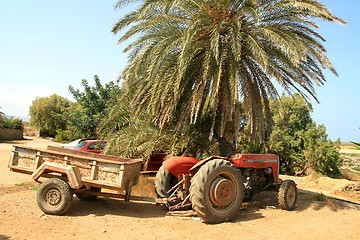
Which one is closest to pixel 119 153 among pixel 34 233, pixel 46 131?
pixel 34 233

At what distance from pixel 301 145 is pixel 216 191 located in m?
18.7

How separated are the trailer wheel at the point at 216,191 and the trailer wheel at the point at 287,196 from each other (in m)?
1.30

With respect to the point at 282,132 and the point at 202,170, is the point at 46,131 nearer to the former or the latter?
the point at 282,132

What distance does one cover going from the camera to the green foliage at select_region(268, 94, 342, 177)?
21.8 metres

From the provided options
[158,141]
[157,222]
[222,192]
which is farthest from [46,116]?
[222,192]

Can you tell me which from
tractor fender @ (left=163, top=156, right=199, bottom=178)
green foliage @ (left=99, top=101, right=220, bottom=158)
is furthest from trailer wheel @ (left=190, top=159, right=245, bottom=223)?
green foliage @ (left=99, top=101, right=220, bottom=158)

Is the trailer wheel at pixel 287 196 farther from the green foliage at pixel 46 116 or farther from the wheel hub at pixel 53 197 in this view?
the green foliage at pixel 46 116

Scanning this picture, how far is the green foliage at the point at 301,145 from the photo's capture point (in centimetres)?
2177

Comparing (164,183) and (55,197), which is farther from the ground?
(164,183)

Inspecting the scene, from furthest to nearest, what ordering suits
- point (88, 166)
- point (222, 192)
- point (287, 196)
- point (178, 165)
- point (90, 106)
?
1. point (90, 106)
2. point (287, 196)
3. point (178, 165)
4. point (222, 192)
5. point (88, 166)

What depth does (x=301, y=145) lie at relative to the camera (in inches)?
934

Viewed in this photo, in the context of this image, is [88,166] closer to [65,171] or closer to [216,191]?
[65,171]

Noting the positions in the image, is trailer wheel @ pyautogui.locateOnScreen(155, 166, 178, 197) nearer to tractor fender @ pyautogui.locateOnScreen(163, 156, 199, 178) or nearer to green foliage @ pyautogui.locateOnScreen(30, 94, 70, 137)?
tractor fender @ pyautogui.locateOnScreen(163, 156, 199, 178)

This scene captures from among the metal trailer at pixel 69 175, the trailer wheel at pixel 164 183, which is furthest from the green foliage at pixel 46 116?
the trailer wheel at pixel 164 183
